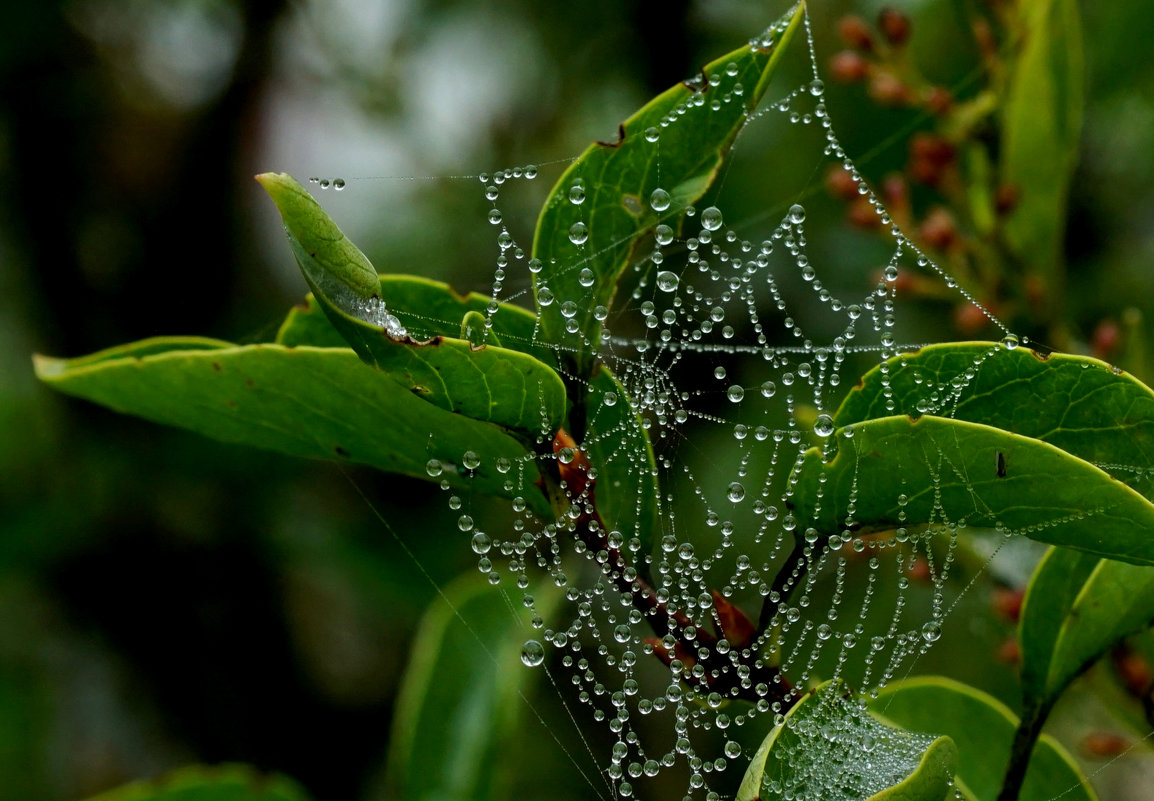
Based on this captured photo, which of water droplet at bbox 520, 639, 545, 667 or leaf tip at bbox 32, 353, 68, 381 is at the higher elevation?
leaf tip at bbox 32, 353, 68, 381

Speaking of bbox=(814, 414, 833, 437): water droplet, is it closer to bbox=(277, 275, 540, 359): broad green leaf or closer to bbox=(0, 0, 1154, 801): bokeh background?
bbox=(277, 275, 540, 359): broad green leaf

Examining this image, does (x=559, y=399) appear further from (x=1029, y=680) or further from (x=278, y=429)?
(x=1029, y=680)

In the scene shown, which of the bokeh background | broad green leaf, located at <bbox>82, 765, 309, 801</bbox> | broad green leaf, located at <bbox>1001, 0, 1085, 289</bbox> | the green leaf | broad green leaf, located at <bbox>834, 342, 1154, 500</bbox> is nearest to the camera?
the green leaf

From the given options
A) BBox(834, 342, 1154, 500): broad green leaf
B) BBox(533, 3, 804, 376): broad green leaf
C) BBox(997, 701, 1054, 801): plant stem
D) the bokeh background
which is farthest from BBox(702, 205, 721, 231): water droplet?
the bokeh background

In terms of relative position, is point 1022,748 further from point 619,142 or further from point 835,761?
point 619,142

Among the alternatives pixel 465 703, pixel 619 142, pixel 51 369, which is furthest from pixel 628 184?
pixel 465 703

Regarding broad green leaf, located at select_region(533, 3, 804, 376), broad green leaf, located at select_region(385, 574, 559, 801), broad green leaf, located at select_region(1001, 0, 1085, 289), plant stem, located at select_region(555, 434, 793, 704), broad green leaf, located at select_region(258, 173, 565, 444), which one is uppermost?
broad green leaf, located at select_region(1001, 0, 1085, 289)

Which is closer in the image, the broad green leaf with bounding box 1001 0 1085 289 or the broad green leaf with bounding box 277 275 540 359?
the broad green leaf with bounding box 277 275 540 359

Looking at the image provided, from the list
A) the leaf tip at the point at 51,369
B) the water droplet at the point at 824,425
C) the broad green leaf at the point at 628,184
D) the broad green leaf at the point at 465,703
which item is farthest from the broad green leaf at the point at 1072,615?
the leaf tip at the point at 51,369
